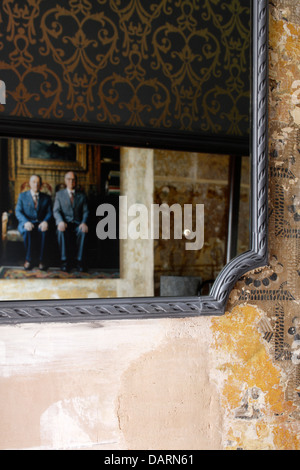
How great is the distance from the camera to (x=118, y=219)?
3.48 ft

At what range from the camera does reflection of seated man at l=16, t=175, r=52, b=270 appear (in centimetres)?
100

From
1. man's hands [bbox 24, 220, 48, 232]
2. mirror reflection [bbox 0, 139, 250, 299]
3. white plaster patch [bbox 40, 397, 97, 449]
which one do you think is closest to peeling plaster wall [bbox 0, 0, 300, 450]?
white plaster patch [bbox 40, 397, 97, 449]

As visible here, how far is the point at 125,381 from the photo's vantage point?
105cm

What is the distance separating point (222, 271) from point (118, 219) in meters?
0.32

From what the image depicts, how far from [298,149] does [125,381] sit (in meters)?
0.84

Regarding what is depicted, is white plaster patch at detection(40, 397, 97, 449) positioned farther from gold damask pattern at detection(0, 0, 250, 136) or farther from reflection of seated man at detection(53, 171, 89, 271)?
gold damask pattern at detection(0, 0, 250, 136)

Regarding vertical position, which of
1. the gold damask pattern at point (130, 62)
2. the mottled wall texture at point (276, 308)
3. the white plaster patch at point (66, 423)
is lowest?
the white plaster patch at point (66, 423)

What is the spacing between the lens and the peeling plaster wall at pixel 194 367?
1.00 m

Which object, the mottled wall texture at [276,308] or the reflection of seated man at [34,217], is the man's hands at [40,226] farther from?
the mottled wall texture at [276,308]

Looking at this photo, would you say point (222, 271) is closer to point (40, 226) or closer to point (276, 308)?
point (276, 308)

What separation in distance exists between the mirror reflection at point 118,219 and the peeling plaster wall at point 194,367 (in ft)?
0.36

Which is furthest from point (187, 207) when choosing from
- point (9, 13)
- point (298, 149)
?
point (9, 13)

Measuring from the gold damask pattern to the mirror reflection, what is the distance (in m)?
0.09

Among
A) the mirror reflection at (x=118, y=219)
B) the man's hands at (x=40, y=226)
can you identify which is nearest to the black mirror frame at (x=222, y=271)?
the mirror reflection at (x=118, y=219)
